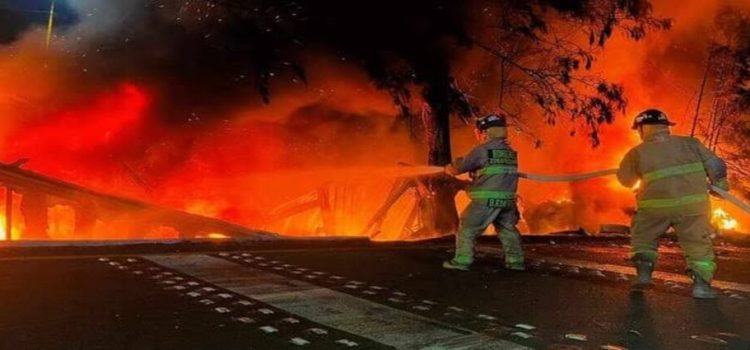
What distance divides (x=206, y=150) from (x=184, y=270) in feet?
27.0

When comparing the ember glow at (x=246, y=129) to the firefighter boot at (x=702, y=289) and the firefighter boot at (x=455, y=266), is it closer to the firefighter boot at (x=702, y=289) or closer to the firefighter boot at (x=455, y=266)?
the firefighter boot at (x=455, y=266)

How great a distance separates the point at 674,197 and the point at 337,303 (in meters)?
2.81

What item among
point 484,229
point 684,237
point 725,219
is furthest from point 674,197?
point 725,219

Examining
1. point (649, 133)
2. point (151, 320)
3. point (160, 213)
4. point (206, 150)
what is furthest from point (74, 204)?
point (649, 133)

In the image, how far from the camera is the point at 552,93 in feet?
41.5

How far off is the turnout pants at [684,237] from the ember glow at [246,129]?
5.81m

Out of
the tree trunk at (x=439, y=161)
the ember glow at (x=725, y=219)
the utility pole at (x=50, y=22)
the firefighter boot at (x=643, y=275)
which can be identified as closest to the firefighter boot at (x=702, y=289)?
the firefighter boot at (x=643, y=275)

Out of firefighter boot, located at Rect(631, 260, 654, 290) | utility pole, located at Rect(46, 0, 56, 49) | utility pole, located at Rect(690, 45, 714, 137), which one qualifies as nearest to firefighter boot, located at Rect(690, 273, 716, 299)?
firefighter boot, located at Rect(631, 260, 654, 290)

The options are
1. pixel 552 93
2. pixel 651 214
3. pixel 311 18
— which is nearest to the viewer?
pixel 651 214

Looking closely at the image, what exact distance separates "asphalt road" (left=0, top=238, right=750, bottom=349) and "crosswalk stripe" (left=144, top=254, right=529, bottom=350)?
0.01 meters

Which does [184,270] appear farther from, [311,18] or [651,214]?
[311,18]

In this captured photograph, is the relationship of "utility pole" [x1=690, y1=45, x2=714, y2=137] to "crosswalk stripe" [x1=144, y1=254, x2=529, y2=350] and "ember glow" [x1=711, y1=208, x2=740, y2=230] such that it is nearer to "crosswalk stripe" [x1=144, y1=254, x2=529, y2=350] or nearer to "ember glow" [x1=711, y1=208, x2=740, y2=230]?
"ember glow" [x1=711, y1=208, x2=740, y2=230]

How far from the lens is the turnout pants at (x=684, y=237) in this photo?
5391 millimetres

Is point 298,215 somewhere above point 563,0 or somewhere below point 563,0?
below
